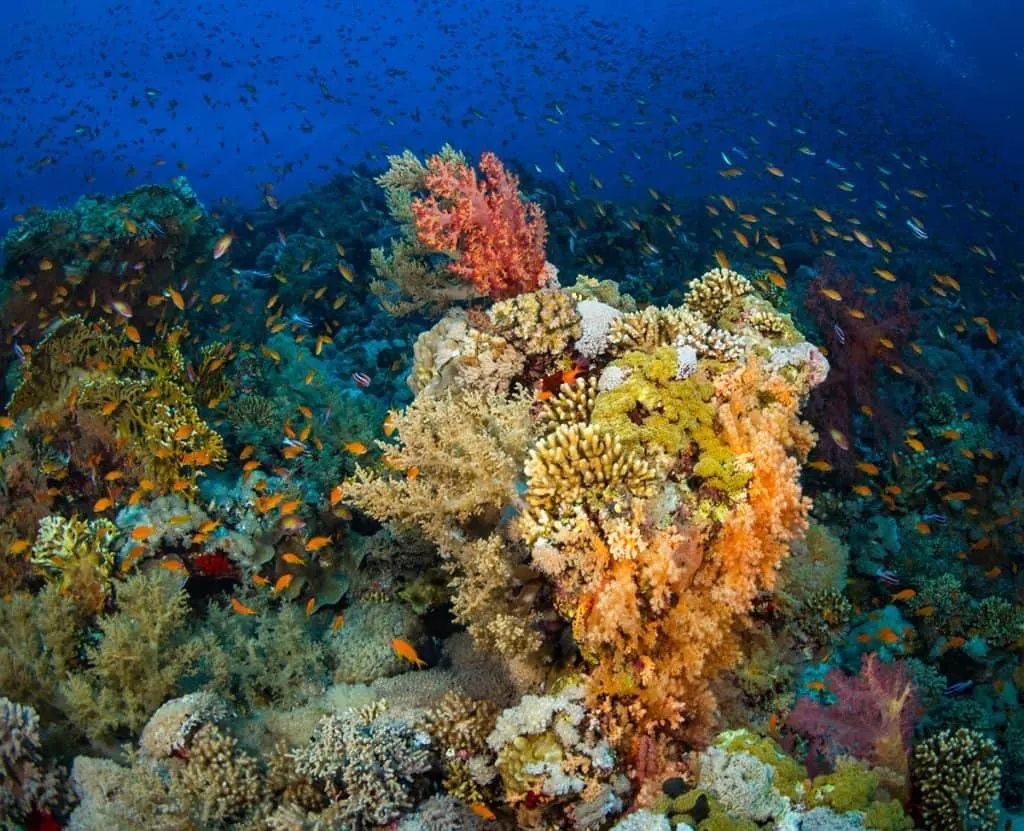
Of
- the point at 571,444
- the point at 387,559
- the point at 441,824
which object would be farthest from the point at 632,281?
the point at 441,824

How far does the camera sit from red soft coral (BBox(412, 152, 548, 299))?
744 centimetres

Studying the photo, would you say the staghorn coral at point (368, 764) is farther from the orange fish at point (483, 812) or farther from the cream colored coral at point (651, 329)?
the cream colored coral at point (651, 329)

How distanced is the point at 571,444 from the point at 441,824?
2.70 metres

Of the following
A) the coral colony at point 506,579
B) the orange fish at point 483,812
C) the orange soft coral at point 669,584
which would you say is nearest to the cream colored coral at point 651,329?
the coral colony at point 506,579

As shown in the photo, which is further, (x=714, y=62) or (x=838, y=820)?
(x=714, y=62)

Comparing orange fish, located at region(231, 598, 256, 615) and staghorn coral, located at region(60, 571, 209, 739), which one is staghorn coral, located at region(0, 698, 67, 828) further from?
orange fish, located at region(231, 598, 256, 615)

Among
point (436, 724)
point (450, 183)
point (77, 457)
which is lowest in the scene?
point (77, 457)

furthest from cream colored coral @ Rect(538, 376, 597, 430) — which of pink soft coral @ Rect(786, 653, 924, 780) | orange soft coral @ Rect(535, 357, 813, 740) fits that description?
pink soft coral @ Rect(786, 653, 924, 780)

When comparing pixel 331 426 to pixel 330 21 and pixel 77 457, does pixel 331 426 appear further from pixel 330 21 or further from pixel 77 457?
pixel 330 21

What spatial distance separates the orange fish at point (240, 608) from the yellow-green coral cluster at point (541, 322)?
3896 mm

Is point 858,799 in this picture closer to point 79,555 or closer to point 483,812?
point 483,812

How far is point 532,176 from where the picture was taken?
81.6 feet

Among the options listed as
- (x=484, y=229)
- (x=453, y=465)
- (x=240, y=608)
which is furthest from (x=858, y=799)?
(x=484, y=229)

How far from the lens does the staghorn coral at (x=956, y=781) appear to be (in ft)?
14.4
